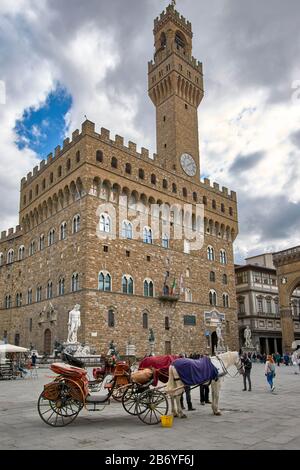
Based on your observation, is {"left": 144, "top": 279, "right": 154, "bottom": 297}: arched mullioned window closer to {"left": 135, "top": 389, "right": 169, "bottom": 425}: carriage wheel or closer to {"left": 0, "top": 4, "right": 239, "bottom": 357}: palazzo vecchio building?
{"left": 0, "top": 4, "right": 239, "bottom": 357}: palazzo vecchio building

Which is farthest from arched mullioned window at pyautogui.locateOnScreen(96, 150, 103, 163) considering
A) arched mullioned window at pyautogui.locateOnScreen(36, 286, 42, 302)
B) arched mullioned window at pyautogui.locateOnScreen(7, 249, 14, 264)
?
arched mullioned window at pyautogui.locateOnScreen(7, 249, 14, 264)

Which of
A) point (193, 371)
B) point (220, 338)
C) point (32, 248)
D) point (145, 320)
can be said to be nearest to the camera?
point (193, 371)

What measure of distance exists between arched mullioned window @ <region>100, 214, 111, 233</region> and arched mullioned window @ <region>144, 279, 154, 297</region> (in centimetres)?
537

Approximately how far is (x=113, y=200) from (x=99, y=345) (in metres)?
10.8

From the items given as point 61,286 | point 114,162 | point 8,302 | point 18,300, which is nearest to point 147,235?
point 114,162

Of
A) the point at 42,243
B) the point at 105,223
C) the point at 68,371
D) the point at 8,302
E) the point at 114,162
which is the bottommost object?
the point at 68,371

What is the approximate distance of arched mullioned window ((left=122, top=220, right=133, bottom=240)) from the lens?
1235 inches

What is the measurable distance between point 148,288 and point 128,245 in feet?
12.8

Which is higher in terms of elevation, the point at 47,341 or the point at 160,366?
the point at 47,341

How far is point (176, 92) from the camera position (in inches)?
1538

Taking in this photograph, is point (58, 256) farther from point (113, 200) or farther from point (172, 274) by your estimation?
point (172, 274)

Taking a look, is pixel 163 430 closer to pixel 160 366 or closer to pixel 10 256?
pixel 160 366

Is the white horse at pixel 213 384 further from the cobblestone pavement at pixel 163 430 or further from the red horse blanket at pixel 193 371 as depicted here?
the cobblestone pavement at pixel 163 430
